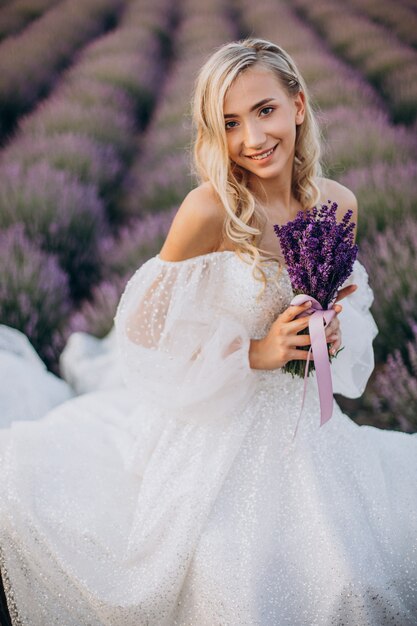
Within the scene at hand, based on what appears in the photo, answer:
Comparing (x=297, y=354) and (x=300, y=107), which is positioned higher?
(x=300, y=107)

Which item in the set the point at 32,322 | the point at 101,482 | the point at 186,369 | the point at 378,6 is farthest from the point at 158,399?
the point at 378,6

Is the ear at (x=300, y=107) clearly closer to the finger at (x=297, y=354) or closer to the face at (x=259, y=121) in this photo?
the face at (x=259, y=121)

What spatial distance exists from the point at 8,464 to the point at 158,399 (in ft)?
1.25

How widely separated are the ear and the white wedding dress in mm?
405

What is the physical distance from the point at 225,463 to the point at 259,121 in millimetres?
785

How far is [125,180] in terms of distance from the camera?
9.99ft

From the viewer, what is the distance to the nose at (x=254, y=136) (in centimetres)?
135

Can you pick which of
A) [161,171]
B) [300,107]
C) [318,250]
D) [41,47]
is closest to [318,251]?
[318,250]

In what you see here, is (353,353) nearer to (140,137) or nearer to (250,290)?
(250,290)

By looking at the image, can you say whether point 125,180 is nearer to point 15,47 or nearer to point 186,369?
point 15,47

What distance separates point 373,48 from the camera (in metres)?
2.52

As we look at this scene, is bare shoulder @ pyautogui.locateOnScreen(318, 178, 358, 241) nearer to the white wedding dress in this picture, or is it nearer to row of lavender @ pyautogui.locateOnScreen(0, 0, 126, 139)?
the white wedding dress

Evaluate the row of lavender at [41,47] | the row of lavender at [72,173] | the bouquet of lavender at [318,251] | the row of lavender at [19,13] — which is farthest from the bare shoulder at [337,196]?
the row of lavender at [19,13]

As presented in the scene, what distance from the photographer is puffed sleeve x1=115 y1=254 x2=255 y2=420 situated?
1.37 m
